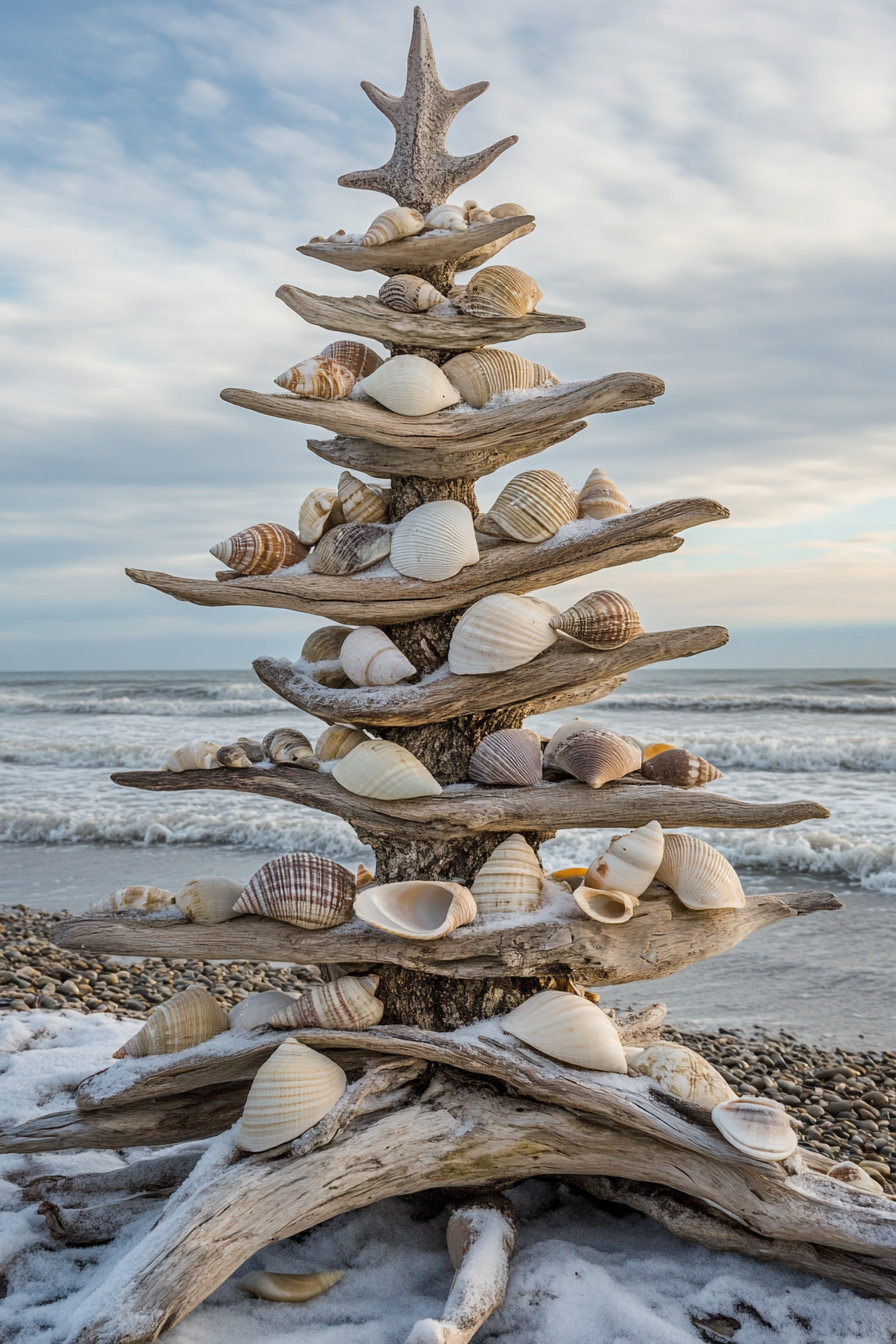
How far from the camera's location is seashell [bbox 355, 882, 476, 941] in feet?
9.48

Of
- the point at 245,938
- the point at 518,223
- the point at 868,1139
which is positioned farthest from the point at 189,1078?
the point at 868,1139

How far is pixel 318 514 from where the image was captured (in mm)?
3439

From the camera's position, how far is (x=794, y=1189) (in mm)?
2773

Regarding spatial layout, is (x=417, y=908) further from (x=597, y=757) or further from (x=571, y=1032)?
(x=597, y=757)

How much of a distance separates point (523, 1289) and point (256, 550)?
254 cm

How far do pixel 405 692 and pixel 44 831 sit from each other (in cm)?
1035

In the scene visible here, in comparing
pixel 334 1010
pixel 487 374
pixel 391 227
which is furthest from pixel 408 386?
pixel 334 1010

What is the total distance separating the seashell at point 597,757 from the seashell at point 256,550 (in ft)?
4.08

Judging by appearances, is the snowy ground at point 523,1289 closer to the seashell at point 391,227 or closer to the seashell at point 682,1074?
the seashell at point 682,1074

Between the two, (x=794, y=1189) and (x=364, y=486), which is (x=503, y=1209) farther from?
(x=364, y=486)

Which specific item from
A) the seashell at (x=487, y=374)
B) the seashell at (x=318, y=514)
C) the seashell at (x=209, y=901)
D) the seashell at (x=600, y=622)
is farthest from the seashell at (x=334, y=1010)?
the seashell at (x=487, y=374)

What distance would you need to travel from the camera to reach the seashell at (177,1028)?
322 centimetres

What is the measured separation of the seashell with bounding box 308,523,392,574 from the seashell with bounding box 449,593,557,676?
1.43 ft

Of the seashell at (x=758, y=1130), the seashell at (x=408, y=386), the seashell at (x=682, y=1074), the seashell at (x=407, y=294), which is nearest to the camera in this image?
the seashell at (x=758, y=1130)
